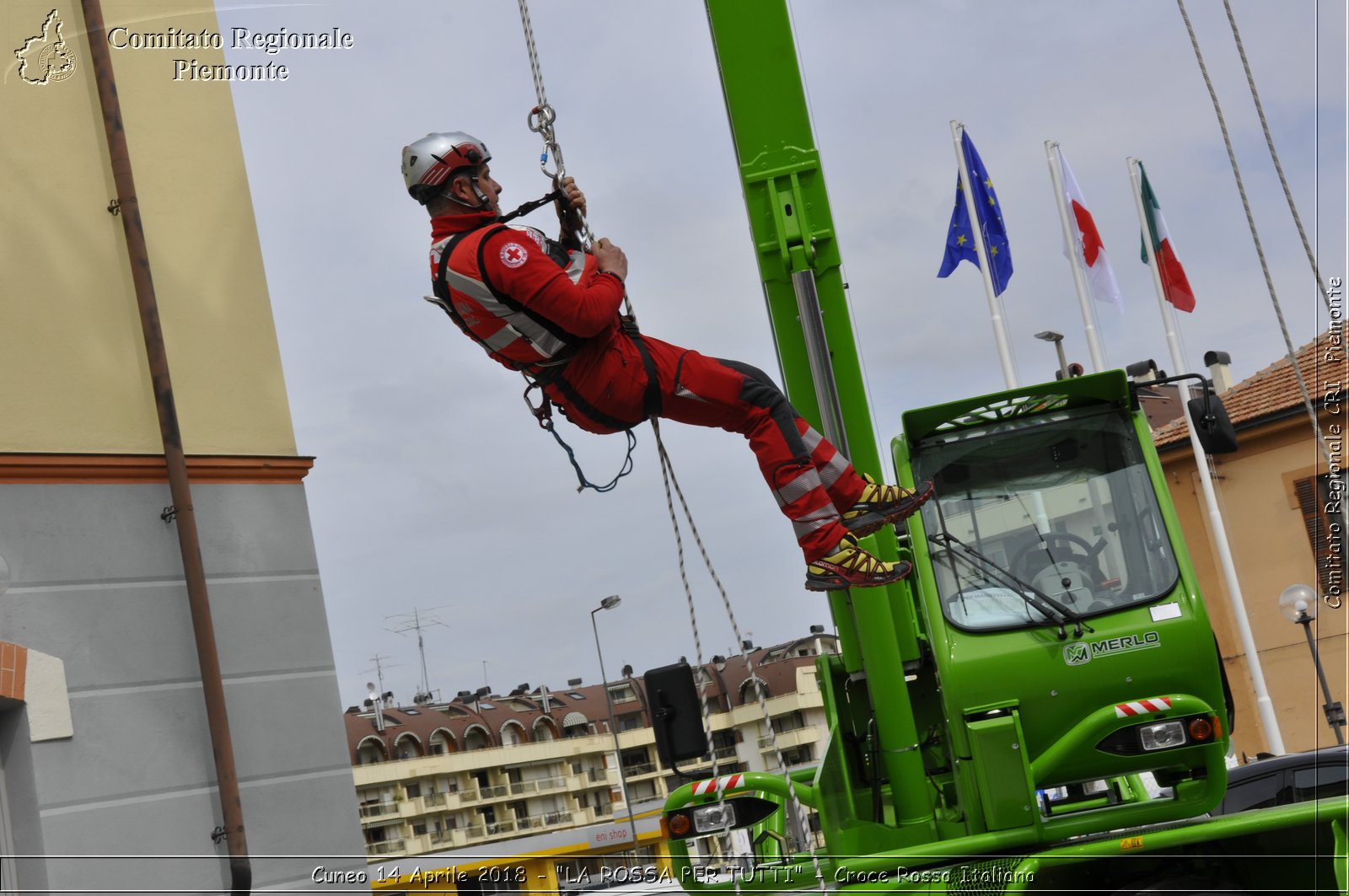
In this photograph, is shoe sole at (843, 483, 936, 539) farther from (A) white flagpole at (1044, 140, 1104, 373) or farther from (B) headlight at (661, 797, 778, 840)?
(A) white flagpole at (1044, 140, 1104, 373)

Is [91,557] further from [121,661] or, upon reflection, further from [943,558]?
[943,558]

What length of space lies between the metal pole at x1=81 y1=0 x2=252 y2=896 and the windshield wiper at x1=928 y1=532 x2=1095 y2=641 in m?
4.22

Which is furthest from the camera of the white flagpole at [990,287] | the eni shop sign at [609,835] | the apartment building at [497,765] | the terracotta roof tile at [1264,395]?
the apartment building at [497,765]

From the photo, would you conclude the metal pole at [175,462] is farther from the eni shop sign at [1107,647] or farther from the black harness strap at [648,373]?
the eni shop sign at [1107,647]

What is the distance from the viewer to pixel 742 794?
21.5 feet

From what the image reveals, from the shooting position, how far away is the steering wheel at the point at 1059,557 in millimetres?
5844

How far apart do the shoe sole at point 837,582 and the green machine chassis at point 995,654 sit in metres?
0.56

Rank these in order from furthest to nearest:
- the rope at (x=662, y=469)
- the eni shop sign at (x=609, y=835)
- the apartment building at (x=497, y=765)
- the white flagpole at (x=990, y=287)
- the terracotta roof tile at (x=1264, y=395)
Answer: the apartment building at (x=497, y=765) → the eni shop sign at (x=609, y=835) → the terracotta roof tile at (x=1264, y=395) → the white flagpole at (x=990, y=287) → the rope at (x=662, y=469)

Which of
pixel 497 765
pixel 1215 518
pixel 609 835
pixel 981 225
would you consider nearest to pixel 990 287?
pixel 981 225

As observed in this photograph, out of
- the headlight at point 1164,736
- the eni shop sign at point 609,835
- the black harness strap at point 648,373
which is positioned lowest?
the eni shop sign at point 609,835

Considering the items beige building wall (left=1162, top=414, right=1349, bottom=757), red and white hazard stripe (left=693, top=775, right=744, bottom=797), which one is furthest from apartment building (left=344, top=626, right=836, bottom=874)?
red and white hazard stripe (left=693, top=775, right=744, bottom=797)

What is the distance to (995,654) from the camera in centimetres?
570

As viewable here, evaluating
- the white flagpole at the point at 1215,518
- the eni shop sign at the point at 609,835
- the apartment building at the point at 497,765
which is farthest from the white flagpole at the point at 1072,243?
the apartment building at the point at 497,765

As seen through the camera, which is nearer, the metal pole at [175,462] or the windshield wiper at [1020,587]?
the windshield wiper at [1020,587]
